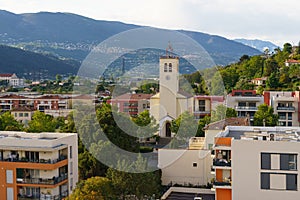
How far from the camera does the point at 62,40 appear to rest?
5167 inches

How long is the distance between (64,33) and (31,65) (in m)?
62.1

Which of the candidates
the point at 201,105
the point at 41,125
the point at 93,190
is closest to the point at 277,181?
the point at 93,190

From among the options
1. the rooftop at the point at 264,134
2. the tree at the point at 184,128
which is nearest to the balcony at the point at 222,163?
the rooftop at the point at 264,134

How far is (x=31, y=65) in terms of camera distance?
80.7m

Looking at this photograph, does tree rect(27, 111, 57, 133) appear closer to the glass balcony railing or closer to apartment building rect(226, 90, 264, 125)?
apartment building rect(226, 90, 264, 125)

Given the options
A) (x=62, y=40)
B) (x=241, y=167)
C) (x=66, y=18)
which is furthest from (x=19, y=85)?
(x=66, y=18)

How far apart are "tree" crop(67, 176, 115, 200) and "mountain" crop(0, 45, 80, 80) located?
210 feet

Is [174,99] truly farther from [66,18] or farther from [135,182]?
[66,18]

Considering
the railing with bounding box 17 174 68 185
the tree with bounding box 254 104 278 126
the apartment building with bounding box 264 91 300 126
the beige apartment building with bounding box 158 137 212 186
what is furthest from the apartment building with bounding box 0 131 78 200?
the apartment building with bounding box 264 91 300 126

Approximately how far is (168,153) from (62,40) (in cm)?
11917

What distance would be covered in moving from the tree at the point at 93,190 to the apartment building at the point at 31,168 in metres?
1.27

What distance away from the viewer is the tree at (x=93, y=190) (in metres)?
11.8

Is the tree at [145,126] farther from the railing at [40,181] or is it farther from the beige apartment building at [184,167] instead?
the railing at [40,181]

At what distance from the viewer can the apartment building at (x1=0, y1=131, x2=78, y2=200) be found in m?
13.0
